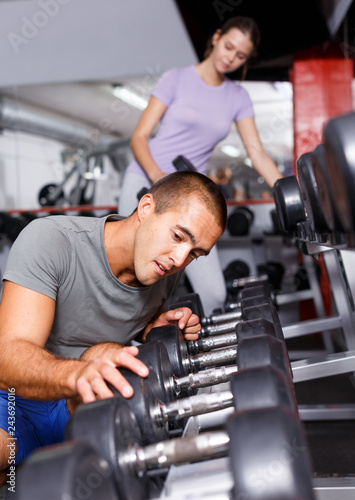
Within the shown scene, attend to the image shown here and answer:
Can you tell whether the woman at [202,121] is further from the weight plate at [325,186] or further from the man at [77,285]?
the weight plate at [325,186]

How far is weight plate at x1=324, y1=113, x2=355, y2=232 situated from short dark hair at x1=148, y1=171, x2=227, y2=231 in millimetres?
483

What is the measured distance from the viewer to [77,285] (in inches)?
41.1

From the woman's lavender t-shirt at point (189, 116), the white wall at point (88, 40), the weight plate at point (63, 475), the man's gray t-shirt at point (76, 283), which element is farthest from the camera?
the white wall at point (88, 40)

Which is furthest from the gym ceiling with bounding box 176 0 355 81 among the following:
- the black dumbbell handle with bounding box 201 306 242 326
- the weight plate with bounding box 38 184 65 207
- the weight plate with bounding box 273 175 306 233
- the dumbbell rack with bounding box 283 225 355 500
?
the black dumbbell handle with bounding box 201 306 242 326

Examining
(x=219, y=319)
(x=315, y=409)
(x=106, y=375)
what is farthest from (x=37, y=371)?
(x=315, y=409)

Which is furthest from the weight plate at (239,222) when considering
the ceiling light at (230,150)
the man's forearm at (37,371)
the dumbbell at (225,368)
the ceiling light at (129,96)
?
the man's forearm at (37,371)

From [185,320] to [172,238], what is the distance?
32cm

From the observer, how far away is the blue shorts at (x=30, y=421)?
1.01 m

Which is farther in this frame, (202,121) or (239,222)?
(239,222)

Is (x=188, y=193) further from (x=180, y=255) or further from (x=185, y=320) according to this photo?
(x=185, y=320)

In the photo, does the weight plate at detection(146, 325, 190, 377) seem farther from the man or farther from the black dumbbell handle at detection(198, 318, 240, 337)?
the black dumbbell handle at detection(198, 318, 240, 337)

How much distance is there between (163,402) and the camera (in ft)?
2.62

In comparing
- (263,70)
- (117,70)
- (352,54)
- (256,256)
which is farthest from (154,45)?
(256,256)

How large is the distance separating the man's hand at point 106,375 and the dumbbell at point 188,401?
0.05ft
